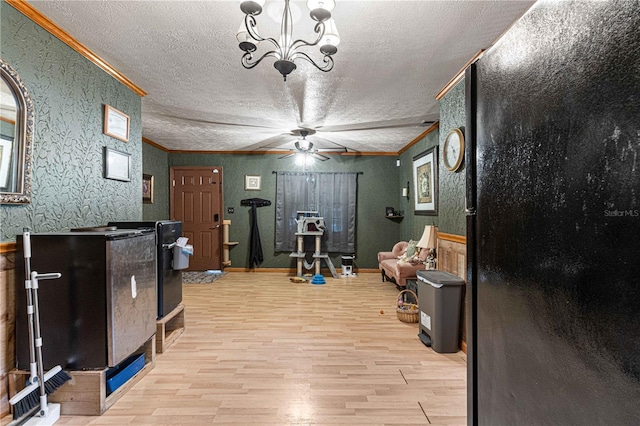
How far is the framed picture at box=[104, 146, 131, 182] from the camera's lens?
2.64 meters

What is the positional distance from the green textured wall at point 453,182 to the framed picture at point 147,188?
4927 mm

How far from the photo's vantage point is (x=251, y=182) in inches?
247

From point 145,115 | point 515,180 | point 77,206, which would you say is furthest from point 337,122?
point 515,180

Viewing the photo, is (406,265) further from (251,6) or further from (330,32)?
(251,6)

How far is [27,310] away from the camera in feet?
5.70

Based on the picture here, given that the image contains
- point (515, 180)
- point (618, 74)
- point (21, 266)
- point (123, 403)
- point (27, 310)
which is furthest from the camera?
point (123, 403)

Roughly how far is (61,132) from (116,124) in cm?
64

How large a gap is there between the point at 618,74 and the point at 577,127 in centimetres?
7

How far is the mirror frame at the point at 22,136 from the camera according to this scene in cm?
178

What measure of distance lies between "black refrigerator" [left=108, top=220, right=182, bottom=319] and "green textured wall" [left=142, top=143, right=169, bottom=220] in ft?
10.1

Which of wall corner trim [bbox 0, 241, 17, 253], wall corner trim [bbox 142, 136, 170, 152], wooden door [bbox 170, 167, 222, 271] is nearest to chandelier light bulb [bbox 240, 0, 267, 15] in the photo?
wall corner trim [bbox 0, 241, 17, 253]

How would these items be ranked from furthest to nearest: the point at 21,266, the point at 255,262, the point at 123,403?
the point at 255,262 < the point at 123,403 < the point at 21,266

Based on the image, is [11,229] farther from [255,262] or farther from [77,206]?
[255,262]

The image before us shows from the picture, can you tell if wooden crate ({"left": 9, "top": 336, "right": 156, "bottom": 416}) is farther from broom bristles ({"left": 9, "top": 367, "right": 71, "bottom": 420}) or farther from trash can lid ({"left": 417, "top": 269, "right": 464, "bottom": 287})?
trash can lid ({"left": 417, "top": 269, "right": 464, "bottom": 287})
